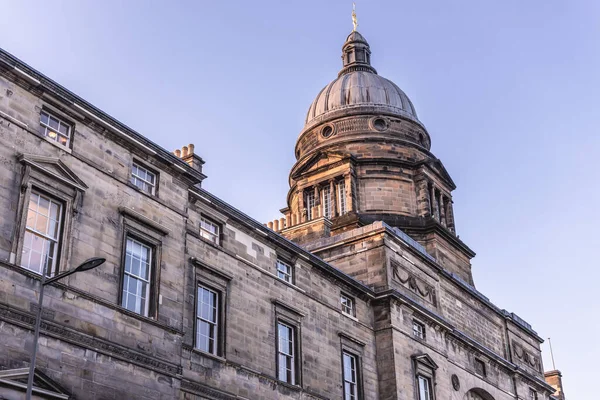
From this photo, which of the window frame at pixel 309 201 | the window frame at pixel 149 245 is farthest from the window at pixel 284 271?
the window frame at pixel 309 201

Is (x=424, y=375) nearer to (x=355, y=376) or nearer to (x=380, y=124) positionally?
Result: (x=355, y=376)

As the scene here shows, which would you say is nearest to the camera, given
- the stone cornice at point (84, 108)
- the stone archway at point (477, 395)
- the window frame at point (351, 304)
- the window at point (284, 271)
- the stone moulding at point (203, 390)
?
the stone cornice at point (84, 108)

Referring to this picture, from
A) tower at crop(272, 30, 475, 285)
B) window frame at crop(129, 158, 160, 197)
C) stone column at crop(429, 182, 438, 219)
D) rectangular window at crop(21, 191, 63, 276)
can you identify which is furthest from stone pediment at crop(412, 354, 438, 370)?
rectangular window at crop(21, 191, 63, 276)

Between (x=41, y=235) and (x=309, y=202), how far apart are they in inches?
1263

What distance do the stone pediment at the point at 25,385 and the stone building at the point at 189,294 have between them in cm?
3

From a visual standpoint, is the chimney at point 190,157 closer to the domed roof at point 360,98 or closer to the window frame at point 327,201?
the window frame at point 327,201

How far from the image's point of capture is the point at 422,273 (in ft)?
129

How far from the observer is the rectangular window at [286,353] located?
29253 mm

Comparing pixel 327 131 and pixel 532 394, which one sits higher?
pixel 327 131

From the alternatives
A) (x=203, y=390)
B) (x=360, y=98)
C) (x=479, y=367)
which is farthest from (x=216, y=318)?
(x=360, y=98)

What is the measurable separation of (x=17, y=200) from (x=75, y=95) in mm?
3912

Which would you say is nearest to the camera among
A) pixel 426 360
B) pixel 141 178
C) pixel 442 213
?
pixel 141 178

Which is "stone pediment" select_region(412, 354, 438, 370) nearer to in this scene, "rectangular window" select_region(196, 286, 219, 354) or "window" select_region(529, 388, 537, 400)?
"rectangular window" select_region(196, 286, 219, 354)

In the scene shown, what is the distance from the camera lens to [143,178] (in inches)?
987
